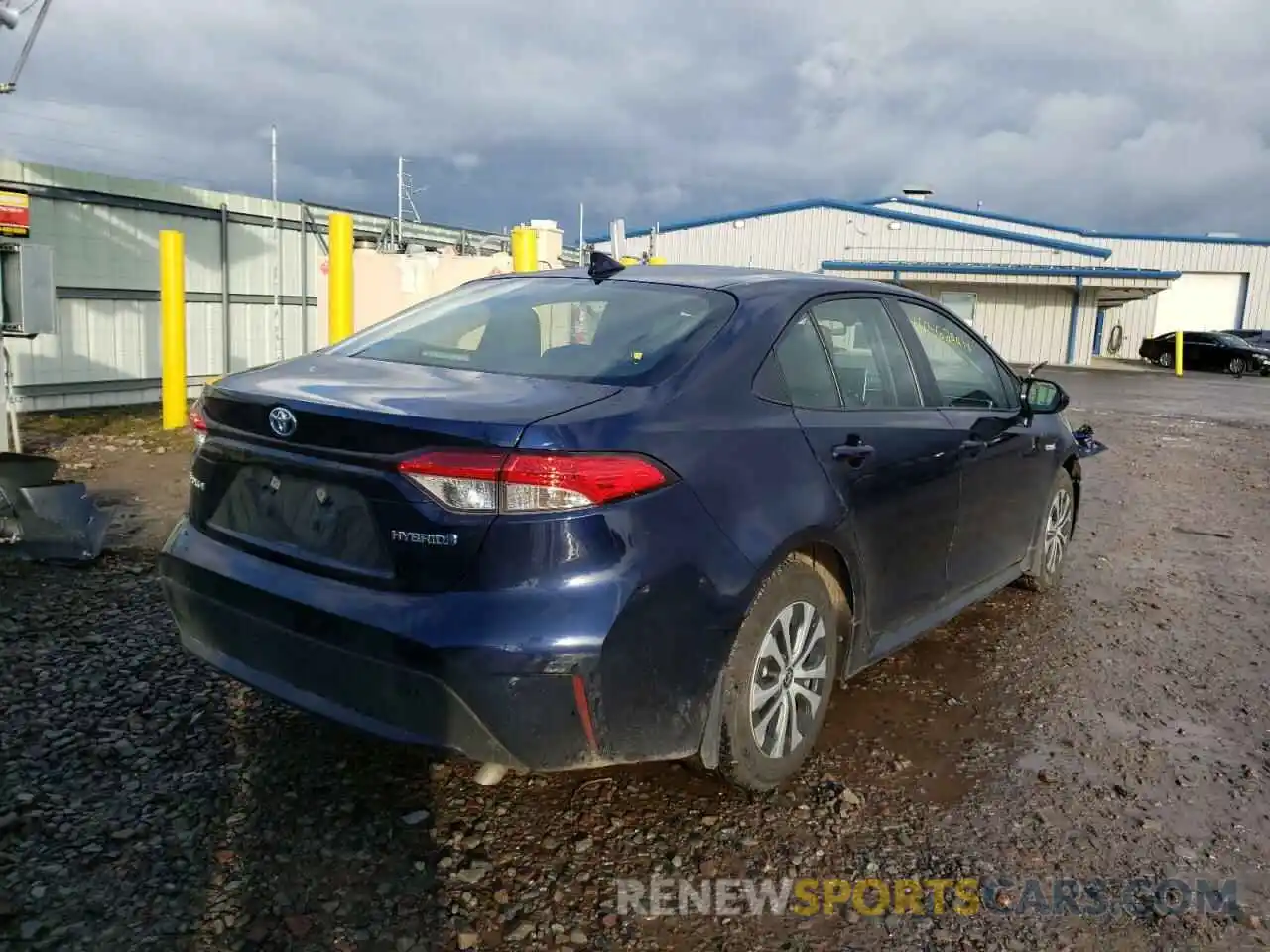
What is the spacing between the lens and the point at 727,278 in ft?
11.9

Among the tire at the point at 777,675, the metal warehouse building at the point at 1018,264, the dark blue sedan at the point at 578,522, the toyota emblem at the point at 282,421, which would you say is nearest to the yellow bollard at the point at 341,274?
the dark blue sedan at the point at 578,522

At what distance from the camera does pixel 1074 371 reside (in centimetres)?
3106

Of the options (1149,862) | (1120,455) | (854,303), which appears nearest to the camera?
(1149,862)

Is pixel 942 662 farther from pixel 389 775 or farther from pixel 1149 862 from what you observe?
pixel 389 775

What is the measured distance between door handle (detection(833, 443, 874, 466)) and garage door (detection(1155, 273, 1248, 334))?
44.8m

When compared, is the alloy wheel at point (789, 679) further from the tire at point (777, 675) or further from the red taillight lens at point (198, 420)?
the red taillight lens at point (198, 420)

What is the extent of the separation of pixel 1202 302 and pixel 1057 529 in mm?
43777

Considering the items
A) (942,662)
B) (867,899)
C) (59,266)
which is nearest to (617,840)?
(867,899)

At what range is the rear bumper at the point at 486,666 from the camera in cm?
246

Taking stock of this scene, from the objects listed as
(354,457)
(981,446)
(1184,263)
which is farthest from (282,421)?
(1184,263)

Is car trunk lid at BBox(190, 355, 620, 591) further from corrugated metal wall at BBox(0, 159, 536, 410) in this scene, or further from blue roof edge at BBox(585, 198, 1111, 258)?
blue roof edge at BBox(585, 198, 1111, 258)

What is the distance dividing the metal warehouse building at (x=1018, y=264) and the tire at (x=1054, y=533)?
87.1 feet

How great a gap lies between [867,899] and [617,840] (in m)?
0.70

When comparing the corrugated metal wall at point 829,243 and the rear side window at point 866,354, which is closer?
the rear side window at point 866,354
